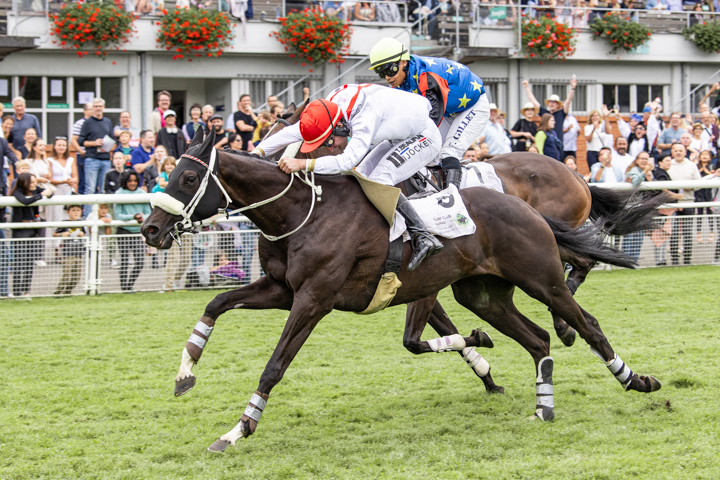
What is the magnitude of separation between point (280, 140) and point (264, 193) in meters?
0.76

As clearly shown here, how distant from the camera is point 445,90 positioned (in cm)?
548

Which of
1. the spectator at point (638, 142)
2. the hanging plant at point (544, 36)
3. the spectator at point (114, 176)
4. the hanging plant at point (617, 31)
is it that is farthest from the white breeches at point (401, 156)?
the hanging plant at point (617, 31)

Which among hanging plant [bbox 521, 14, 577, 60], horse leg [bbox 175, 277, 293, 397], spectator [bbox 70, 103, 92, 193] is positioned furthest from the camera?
hanging plant [bbox 521, 14, 577, 60]

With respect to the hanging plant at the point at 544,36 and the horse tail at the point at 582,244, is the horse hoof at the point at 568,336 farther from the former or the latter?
the hanging plant at the point at 544,36

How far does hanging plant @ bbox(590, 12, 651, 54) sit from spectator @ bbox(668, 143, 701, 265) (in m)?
8.92

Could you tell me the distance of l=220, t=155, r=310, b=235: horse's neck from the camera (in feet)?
14.0

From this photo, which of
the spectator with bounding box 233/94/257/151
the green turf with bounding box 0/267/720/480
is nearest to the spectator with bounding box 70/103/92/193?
the spectator with bounding box 233/94/257/151

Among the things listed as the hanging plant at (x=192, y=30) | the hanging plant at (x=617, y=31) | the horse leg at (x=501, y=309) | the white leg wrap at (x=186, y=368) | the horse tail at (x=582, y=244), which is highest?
the hanging plant at (x=617, y=31)

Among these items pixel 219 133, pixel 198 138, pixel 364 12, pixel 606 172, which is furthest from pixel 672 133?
pixel 198 138

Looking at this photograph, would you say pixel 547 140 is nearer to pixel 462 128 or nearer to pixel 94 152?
pixel 462 128

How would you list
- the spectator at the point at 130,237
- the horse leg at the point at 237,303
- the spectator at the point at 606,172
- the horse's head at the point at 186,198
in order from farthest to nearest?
the spectator at the point at 606,172
the spectator at the point at 130,237
the horse leg at the point at 237,303
the horse's head at the point at 186,198

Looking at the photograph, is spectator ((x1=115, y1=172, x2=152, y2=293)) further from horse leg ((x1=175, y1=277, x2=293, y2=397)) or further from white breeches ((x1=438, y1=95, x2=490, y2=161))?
horse leg ((x1=175, y1=277, x2=293, y2=397))

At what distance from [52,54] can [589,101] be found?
12102mm

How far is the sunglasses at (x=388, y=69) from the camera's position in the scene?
5.09 meters
